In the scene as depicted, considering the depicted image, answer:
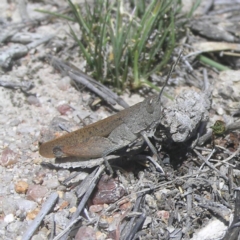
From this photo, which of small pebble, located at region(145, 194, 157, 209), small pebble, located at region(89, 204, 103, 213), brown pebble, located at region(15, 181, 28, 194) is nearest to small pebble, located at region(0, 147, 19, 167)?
brown pebble, located at region(15, 181, 28, 194)

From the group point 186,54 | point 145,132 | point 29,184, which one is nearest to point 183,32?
point 186,54

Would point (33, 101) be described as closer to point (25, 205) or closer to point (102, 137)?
point (102, 137)

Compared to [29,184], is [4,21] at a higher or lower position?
higher

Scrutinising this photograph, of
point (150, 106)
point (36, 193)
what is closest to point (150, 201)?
point (150, 106)

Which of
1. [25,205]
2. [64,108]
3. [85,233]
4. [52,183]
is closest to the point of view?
[85,233]

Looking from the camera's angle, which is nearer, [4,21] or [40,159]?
[40,159]

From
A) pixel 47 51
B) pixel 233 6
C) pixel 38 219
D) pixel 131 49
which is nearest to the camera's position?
pixel 38 219

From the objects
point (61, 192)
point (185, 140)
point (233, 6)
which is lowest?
point (61, 192)

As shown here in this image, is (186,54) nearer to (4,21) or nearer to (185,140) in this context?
(185,140)

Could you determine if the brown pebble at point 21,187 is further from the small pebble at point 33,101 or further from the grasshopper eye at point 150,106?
the grasshopper eye at point 150,106

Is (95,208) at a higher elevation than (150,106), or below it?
below
